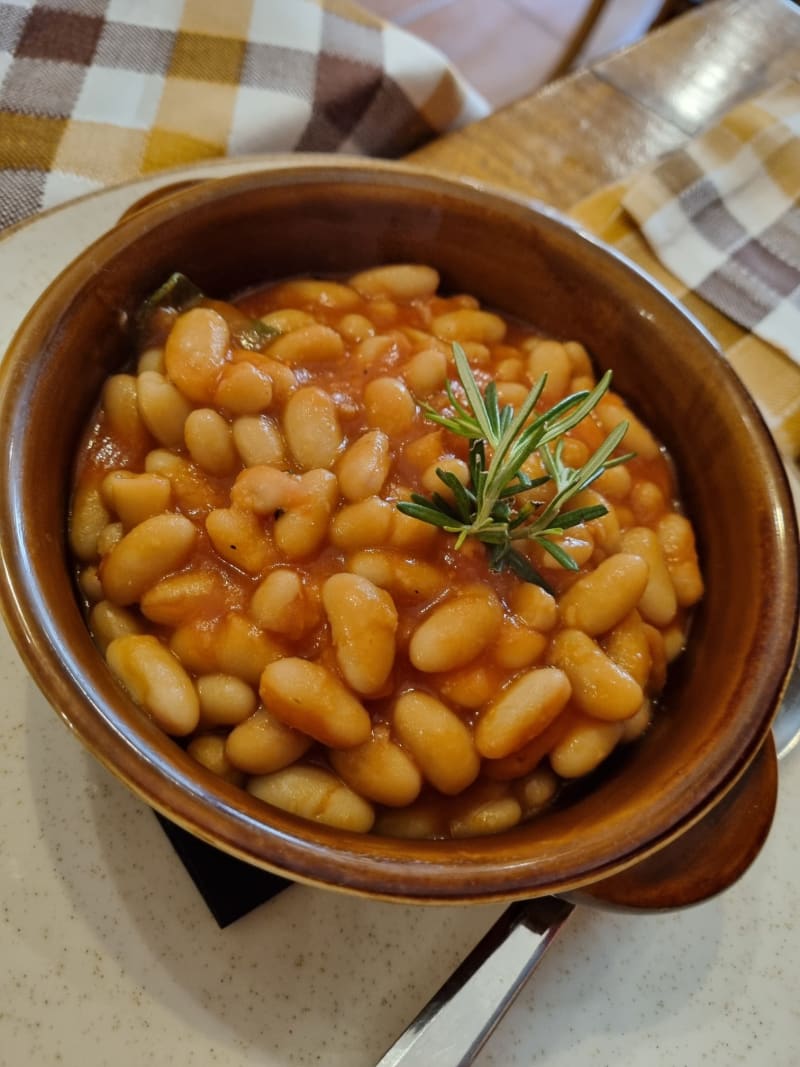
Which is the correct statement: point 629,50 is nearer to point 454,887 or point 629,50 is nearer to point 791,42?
point 791,42

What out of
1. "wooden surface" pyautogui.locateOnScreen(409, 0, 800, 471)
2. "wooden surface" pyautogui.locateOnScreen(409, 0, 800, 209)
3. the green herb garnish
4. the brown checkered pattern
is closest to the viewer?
the green herb garnish

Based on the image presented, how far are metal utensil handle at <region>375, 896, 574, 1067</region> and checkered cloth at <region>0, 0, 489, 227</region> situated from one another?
1713 millimetres

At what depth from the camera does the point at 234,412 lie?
125cm

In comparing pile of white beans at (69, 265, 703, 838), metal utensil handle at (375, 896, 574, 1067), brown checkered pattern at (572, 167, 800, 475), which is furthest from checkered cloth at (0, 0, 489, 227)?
metal utensil handle at (375, 896, 574, 1067)

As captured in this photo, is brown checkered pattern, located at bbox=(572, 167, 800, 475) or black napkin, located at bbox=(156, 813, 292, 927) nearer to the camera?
black napkin, located at bbox=(156, 813, 292, 927)

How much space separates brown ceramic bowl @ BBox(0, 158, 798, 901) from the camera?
934 mm

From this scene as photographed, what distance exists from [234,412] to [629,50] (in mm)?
2045

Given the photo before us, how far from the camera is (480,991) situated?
3.47 ft

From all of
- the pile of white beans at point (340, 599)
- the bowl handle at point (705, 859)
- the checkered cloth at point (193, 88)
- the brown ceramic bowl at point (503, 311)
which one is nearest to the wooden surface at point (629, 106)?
the checkered cloth at point (193, 88)

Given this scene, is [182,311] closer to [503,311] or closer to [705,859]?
[503,311]

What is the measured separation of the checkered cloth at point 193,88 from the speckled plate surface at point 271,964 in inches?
50.8

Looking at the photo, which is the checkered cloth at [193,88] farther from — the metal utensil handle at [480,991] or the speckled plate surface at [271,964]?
the metal utensil handle at [480,991]

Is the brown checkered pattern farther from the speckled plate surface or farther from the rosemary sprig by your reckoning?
the speckled plate surface

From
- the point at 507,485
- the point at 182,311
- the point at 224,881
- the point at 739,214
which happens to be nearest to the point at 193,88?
the point at 182,311
